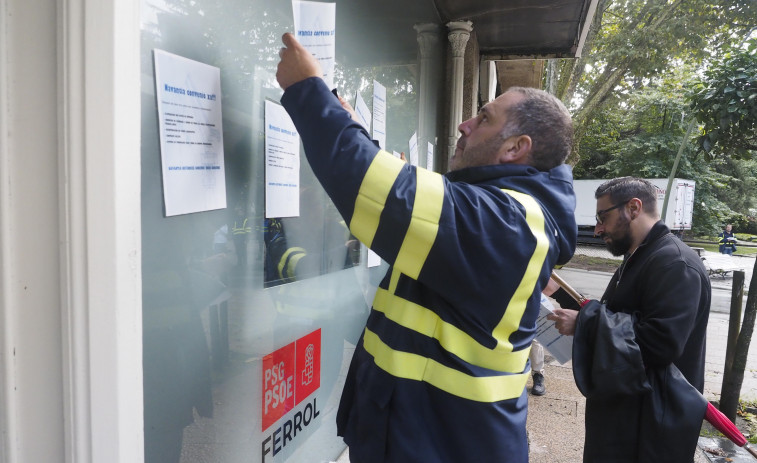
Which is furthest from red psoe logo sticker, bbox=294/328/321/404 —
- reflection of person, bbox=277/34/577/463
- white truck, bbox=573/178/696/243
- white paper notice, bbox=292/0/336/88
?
white truck, bbox=573/178/696/243

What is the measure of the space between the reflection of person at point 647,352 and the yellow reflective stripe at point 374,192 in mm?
1647

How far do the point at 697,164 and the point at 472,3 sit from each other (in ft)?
96.3

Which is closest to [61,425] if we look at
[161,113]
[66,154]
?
[66,154]

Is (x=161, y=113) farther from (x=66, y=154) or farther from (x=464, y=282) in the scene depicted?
(x=464, y=282)

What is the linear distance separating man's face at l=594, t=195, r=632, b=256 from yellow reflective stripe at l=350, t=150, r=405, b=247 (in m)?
2.03

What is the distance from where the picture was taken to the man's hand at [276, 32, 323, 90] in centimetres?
130

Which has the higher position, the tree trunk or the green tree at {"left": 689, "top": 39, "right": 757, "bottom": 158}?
the green tree at {"left": 689, "top": 39, "right": 757, "bottom": 158}

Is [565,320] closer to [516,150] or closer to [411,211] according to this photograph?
[516,150]

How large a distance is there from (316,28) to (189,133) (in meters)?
0.62

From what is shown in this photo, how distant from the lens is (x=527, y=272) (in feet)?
4.42

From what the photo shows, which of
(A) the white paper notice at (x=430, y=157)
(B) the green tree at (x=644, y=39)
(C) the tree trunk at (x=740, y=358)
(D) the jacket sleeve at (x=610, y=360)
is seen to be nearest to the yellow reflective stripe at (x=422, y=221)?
(D) the jacket sleeve at (x=610, y=360)

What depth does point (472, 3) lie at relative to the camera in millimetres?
3883

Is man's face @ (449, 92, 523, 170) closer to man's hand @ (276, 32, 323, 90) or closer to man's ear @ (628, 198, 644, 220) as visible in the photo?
man's hand @ (276, 32, 323, 90)

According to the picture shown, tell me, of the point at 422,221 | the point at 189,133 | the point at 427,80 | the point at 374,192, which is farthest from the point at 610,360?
the point at 427,80
